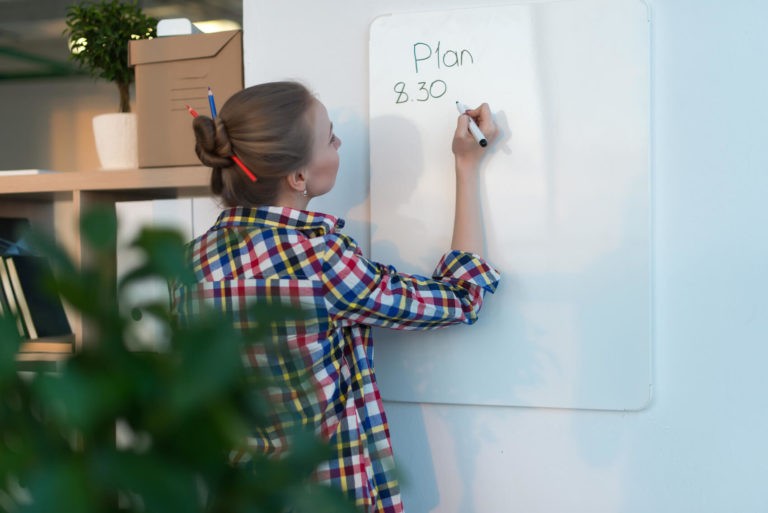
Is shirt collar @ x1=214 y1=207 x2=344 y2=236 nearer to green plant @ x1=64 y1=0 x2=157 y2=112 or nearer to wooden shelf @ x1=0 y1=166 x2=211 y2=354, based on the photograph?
wooden shelf @ x1=0 y1=166 x2=211 y2=354

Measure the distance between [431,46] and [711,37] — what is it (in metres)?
0.45

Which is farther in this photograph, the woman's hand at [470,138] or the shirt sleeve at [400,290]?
the woman's hand at [470,138]

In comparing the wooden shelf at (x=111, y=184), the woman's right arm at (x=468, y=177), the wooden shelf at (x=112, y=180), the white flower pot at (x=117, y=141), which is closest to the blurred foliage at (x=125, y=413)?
the woman's right arm at (x=468, y=177)

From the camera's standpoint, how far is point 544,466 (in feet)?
3.95

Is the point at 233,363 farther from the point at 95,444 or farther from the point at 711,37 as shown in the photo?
the point at 711,37

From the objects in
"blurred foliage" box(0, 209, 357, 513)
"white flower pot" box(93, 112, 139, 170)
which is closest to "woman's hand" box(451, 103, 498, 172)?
"white flower pot" box(93, 112, 139, 170)

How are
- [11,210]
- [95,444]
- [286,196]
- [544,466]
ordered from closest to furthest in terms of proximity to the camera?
[95,444]
[286,196]
[544,466]
[11,210]

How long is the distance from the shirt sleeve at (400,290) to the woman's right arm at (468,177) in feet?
0.12

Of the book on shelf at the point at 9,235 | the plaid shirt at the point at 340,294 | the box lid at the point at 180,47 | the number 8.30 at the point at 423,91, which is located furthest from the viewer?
the book on shelf at the point at 9,235

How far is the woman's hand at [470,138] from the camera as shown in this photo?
3.81 feet

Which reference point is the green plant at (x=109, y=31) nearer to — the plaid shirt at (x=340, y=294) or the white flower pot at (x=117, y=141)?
the white flower pot at (x=117, y=141)

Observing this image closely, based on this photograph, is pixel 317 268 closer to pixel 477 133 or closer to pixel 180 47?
pixel 477 133

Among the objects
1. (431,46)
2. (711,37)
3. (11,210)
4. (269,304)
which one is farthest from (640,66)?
(11,210)

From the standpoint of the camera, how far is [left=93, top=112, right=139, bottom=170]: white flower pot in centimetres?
155
